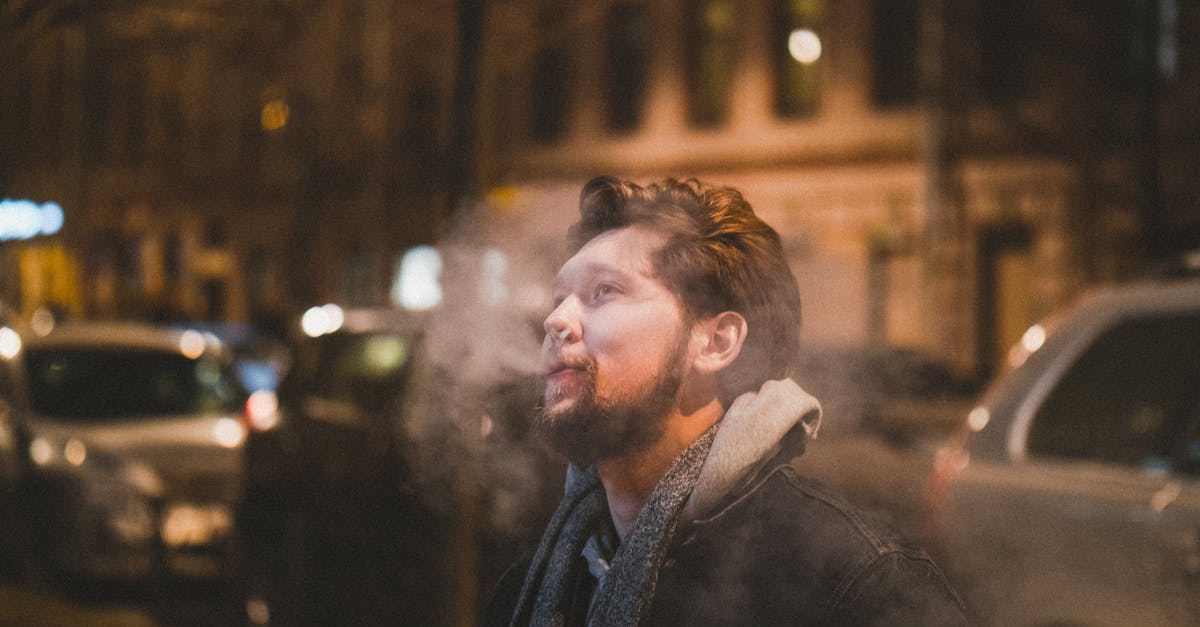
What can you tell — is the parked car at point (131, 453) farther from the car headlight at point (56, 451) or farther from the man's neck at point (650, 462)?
the man's neck at point (650, 462)

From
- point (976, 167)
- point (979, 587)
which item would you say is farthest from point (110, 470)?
point (976, 167)

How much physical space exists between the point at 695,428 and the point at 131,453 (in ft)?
23.1

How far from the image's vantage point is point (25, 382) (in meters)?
8.98

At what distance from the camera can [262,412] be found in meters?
9.17

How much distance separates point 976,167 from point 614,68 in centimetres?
747

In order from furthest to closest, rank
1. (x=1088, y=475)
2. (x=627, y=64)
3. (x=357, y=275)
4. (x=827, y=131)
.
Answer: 1. (x=357, y=275)
2. (x=627, y=64)
3. (x=827, y=131)
4. (x=1088, y=475)

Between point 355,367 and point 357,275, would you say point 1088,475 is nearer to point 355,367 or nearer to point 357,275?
point 355,367

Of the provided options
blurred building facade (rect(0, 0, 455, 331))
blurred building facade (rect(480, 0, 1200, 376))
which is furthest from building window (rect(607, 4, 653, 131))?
blurred building facade (rect(0, 0, 455, 331))

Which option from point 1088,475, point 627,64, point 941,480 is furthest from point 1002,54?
point 1088,475

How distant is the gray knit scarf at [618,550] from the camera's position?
192 cm

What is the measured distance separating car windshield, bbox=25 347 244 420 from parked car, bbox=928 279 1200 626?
6.30 metres

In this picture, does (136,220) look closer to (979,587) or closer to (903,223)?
(903,223)

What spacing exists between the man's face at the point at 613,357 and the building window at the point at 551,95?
79.2 ft

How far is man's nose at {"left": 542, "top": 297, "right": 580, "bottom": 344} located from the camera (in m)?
1.99
